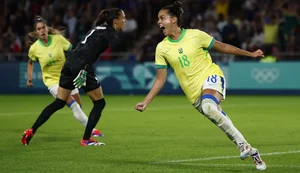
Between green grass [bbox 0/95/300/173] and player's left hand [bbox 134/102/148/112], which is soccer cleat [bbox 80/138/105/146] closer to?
green grass [bbox 0/95/300/173]

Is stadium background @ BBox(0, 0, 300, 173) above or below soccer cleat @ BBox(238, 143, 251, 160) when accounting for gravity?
below

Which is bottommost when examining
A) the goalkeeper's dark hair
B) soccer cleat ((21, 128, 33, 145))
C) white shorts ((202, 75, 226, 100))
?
soccer cleat ((21, 128, 33, 145))

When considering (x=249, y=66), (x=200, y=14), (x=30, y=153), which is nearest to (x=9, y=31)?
(x=200, y=14)

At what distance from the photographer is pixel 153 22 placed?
31.8 meters

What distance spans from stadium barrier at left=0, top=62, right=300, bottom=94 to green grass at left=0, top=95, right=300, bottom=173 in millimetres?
4080

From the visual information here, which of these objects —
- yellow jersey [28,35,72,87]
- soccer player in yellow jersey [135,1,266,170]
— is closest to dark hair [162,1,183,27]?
soccer player in yellow jersey [135,1,266,170]

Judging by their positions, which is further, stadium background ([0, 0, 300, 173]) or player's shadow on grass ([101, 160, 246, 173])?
stadium background ([0, 0, 300, 173])

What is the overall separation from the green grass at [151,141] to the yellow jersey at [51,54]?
111 cm

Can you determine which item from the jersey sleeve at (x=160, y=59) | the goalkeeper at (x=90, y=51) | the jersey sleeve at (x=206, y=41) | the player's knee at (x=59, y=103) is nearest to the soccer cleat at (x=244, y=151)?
the jersey sleeve at (x=206, y=41)

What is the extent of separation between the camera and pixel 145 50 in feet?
93.1

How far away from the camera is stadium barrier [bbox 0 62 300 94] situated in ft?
86.8

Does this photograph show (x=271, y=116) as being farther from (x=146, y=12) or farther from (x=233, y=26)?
(x=146, y=12)

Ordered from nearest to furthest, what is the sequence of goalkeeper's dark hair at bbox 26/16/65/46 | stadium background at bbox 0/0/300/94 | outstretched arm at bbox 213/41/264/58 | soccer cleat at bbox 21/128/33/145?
1. outstretched arm at bbox 213/41/264/58
2. soccer cleat at bbox 21/128/33/145
3. goalkeeper's dark hair at bbox 26/16/65/46
4. stadium background at bbox 0/0/300/94

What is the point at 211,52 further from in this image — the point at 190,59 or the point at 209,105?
the point at 209,105
